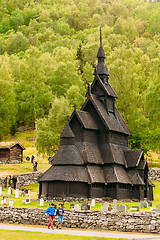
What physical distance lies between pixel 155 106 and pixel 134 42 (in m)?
91.5

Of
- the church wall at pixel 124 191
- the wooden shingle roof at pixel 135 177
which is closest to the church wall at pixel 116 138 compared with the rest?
the wooden shingle roof at pixel 135 177

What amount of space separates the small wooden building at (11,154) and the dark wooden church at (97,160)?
74.0 feet

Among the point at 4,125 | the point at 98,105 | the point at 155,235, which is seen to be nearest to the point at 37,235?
the point at 155,235

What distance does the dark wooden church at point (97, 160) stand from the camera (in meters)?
41.3

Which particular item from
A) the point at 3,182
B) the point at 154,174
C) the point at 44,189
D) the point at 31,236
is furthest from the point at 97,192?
the point at 154,174

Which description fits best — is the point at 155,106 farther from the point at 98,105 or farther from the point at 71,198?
the point at 71,198

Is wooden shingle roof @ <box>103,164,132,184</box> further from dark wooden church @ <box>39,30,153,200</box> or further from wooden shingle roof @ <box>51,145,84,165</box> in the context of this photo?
wooden shingle roof @ <box>51,145,84,165</box>

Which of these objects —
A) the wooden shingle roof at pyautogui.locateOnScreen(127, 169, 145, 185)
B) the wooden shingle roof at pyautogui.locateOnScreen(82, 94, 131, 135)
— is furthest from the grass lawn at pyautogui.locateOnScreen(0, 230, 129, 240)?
the wooden shingle roof at pyautogui.locateOnScreen(82, 94, 131, 135)

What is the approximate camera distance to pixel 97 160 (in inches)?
1715

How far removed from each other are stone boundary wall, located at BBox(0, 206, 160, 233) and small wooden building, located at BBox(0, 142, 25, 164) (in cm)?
3422

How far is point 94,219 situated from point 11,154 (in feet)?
130

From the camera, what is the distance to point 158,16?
7023 inches

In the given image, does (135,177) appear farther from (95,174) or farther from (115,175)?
(95,174)

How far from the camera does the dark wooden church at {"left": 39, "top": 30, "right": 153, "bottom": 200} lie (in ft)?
135
